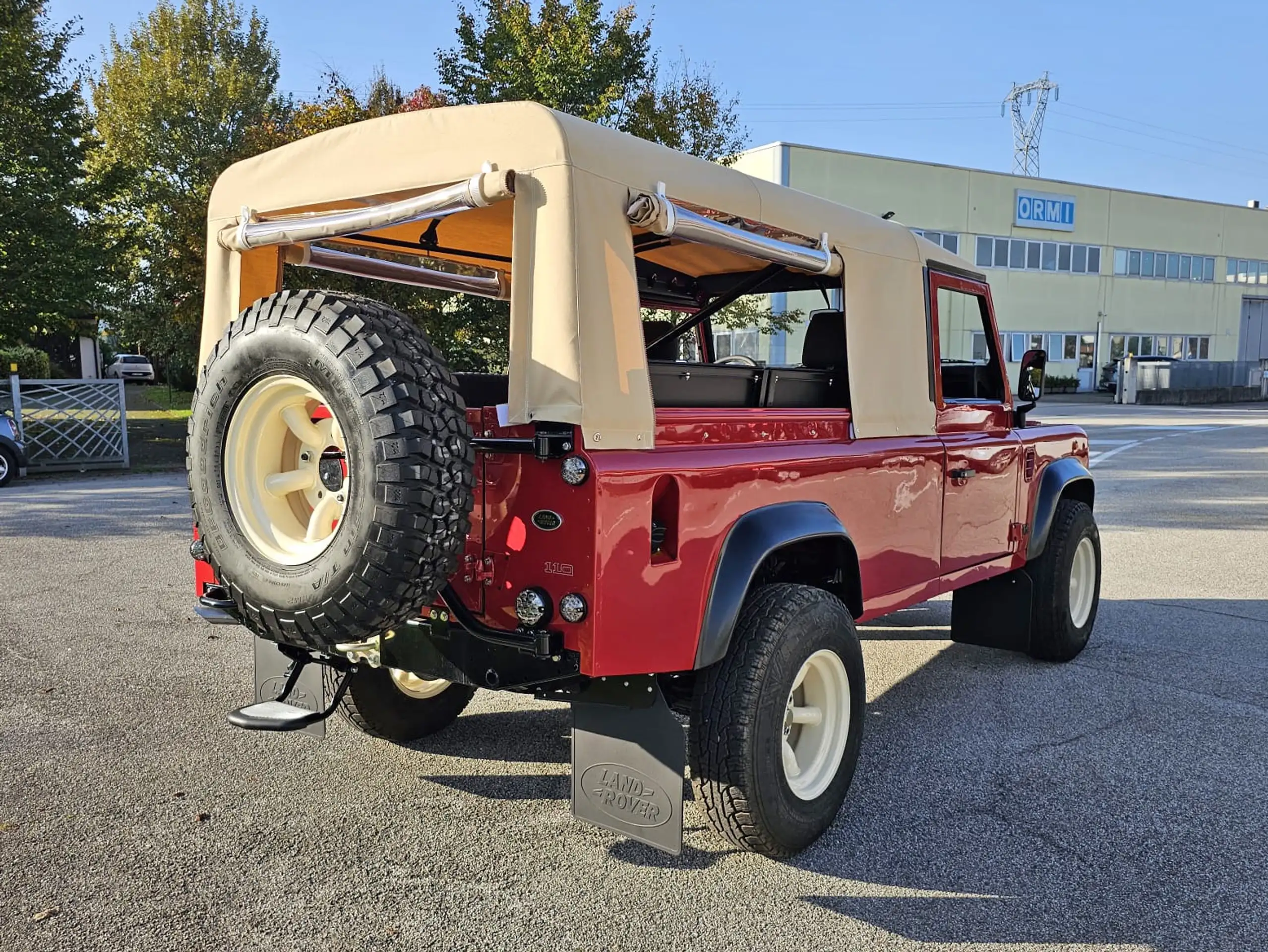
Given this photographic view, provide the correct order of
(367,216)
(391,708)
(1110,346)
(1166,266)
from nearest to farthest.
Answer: (367,216), (391,708), (1110,346), (1166,266)

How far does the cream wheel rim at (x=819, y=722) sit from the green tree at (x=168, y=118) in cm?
1921

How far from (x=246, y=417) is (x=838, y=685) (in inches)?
88.1

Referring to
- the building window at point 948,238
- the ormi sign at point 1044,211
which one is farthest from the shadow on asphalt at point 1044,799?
Result: the ormi sign at point 1044,211

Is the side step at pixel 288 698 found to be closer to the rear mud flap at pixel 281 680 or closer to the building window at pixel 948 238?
the rear mud flap at pixel 281 680

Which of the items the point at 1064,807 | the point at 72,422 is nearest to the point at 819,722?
the point at 1064,807

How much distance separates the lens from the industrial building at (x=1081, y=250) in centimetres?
3406

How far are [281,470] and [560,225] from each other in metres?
1.16

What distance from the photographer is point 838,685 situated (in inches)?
139

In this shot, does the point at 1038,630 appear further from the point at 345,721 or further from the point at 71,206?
the point at 71,206

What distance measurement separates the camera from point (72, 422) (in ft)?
50.4

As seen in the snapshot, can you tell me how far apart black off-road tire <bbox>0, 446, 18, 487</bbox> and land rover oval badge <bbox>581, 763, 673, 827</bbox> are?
13.2 metres

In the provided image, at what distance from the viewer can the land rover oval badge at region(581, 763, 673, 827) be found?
2.85 meters

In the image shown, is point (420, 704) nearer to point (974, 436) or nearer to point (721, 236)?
point (721, 236)

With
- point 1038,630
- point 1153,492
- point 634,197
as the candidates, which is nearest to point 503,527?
point 634,197
